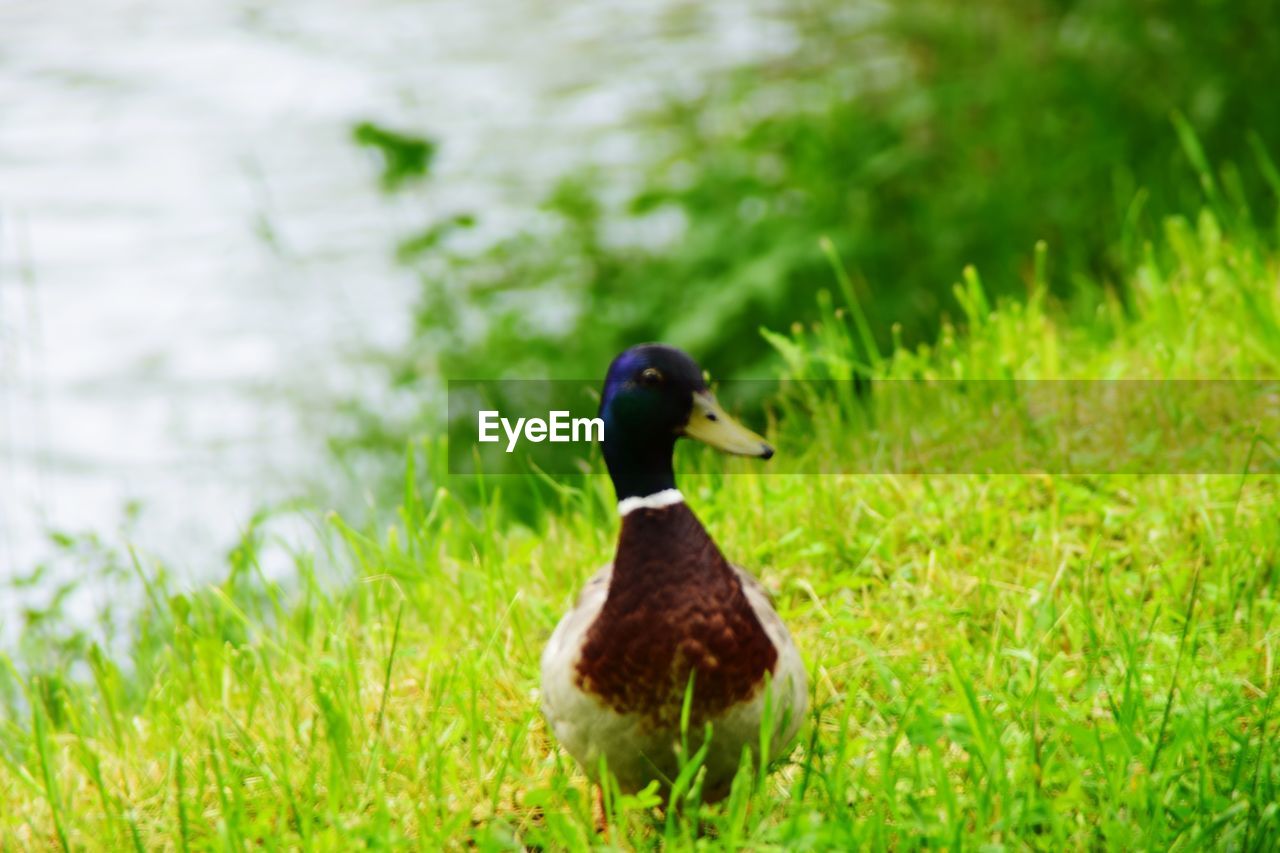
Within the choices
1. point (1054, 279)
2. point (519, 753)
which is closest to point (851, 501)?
point (519, 753)

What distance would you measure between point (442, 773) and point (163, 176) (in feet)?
21.4

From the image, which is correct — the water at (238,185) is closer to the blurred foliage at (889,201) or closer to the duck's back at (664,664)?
the blurred foliage at (889,201)

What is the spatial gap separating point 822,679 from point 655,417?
A: 2.53 feet

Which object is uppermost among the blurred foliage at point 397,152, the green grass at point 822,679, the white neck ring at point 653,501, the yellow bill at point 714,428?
the blurred foliage at point 397,152

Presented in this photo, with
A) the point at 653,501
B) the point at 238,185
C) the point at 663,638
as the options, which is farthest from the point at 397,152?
the point at 663,638

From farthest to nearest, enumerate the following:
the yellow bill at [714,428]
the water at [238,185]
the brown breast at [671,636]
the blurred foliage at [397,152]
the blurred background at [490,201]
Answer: the water at [238,185], the blurred background at [490,201], the blurred foliage at [397,152], the yellow bill at [714,428], the brown breast at [671,636]

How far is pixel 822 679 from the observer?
9.70ft

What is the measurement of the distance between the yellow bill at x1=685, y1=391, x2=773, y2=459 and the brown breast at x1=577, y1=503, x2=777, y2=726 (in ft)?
0.55

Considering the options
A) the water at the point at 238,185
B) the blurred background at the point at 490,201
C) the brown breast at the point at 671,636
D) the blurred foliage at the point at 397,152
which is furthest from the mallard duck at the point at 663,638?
the blurred foliage at the point at 397,152

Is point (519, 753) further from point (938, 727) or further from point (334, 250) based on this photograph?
point (334, 250)

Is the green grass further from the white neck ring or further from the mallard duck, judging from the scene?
the white neck ring

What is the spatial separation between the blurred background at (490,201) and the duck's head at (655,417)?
1.98m

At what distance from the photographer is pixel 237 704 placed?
10.4ft

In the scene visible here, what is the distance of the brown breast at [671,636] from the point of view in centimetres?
236
